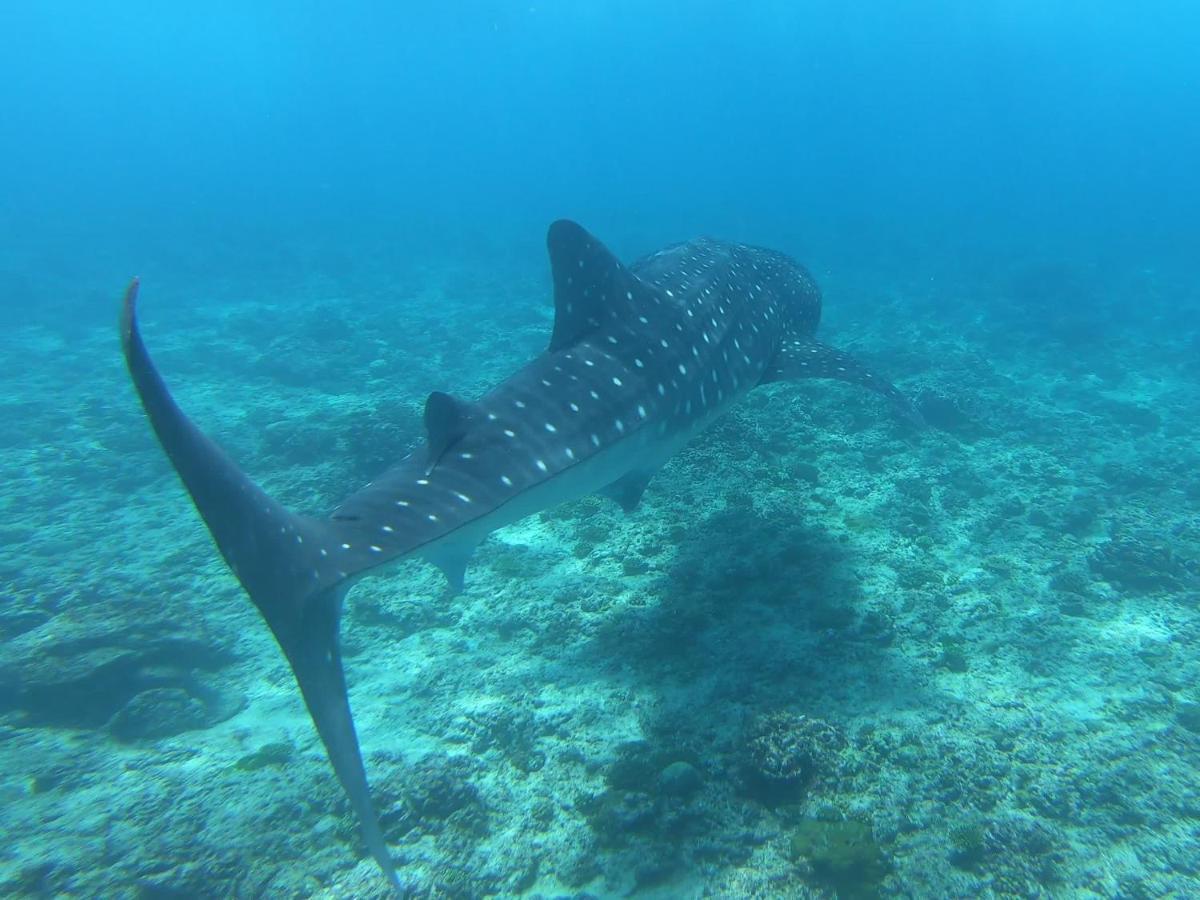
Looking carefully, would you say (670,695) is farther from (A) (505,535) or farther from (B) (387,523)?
(A) (505,535)

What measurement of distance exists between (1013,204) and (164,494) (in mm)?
75964

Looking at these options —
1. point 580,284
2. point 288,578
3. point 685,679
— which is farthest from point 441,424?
point 685,679

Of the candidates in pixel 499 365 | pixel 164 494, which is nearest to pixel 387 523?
pixel 164 494

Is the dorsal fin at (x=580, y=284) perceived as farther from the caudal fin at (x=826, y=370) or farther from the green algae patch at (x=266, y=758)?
the green algae patch at (x=266, y=758)

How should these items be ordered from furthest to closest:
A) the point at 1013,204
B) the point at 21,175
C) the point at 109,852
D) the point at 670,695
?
the point at 21,175 < the point at 1013,204 < the point at 670,695 < the point at 109,852

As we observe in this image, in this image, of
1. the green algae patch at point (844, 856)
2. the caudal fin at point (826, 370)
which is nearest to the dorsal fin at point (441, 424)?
the green algae patch at point (844, 856)

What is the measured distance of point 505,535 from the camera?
8547mm

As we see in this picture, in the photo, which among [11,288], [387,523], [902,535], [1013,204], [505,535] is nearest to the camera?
[387,523]

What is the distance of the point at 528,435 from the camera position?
459 centimetres

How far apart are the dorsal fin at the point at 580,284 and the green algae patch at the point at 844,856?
4410 mm

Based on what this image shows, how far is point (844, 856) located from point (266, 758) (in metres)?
4.86

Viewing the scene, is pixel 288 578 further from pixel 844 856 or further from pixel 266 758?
pixel 844 856

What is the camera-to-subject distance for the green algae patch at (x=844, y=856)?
3.87 m

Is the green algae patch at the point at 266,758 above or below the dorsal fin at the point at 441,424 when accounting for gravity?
below
